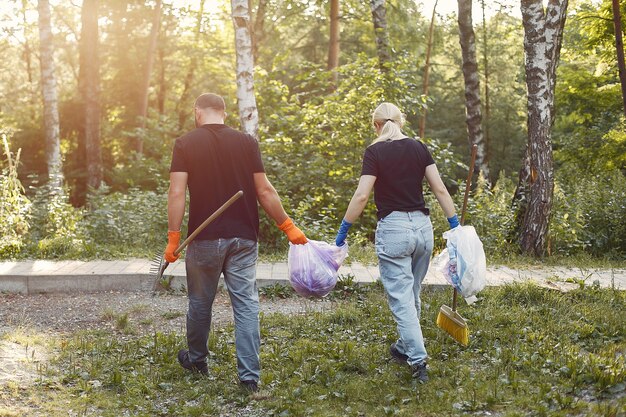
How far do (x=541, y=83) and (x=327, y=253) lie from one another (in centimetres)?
642

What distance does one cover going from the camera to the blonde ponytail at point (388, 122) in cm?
538

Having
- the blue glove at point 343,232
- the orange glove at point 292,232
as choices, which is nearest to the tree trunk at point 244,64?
the blue glove at point 343,232

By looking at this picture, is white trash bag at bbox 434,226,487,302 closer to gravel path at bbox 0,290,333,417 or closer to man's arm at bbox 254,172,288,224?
man's arm at bbox 254,172,288,224

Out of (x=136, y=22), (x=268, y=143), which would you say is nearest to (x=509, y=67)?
(x=136, y=22)

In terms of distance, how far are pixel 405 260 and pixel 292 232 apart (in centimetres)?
86

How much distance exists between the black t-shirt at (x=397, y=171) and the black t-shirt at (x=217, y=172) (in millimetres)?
875

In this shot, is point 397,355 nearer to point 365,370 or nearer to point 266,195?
point 365,370

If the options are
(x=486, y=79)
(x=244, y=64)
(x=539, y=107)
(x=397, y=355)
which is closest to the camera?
(x=397, y=355)

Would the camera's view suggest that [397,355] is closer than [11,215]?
Yes

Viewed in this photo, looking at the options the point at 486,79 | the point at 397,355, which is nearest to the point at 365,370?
the point at 397,355

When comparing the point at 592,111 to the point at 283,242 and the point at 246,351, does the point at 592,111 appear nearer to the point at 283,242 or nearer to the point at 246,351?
the point at 283,242

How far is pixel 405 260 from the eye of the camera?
5.34 metres

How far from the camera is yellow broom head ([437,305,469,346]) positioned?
225 inches

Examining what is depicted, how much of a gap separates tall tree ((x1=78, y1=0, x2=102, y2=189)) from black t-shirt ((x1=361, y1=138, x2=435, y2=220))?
16.9 metres
